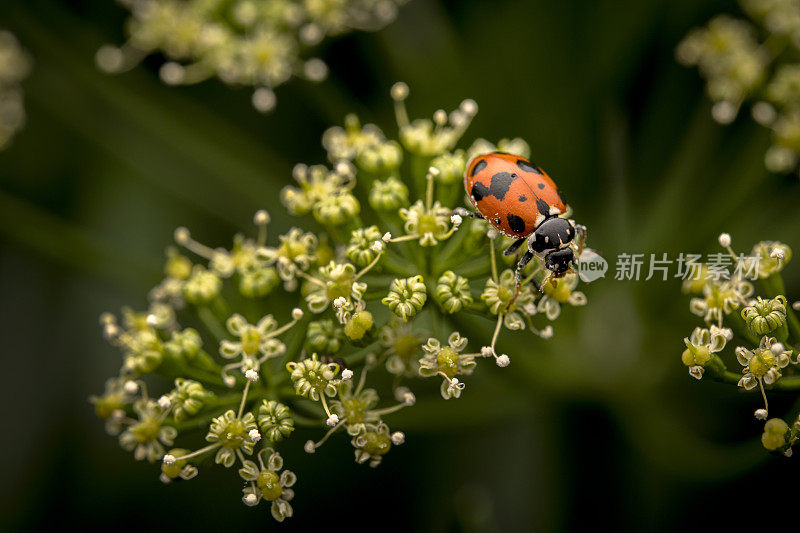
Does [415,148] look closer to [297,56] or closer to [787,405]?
[297,56]

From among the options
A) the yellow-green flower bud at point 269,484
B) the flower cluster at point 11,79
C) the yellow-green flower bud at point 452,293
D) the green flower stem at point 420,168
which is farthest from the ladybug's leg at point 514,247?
the flower cluster at point 11,79

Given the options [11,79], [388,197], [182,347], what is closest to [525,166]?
[388,197]

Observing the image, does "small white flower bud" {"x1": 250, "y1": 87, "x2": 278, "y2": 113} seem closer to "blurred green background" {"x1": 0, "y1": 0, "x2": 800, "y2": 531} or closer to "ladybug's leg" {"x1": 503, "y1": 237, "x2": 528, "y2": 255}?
"blurred green background" {"x1": 0, "y1": 0, "x2": 800, "y2": 531}

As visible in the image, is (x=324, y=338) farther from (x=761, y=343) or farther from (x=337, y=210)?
(x=761, y=343)

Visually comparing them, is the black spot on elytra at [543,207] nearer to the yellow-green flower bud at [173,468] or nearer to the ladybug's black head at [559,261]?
the ladybug's black head at [559,261]

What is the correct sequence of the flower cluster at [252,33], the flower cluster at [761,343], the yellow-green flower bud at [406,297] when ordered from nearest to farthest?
the flower cluster at [761,343] < the yellow-green flower bud at [406,297] < the flower cluster at [252,33]

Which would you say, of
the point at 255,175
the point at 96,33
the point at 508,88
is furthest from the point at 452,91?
the point at 96,33
